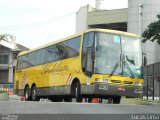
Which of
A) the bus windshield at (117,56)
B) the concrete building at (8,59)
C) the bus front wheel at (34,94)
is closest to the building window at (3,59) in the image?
the concrete building at (8,59)

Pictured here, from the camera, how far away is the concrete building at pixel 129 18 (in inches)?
2726

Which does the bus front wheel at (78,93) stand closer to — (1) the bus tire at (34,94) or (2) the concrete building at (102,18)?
(1) the bus tire at (34,94)

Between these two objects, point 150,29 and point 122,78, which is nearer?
point 122,78

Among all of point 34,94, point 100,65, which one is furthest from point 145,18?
point 100,65

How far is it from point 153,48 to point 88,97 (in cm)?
5033

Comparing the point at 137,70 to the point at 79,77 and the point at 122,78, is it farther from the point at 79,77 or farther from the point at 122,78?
the point at 79,77

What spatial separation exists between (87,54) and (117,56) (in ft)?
4.18

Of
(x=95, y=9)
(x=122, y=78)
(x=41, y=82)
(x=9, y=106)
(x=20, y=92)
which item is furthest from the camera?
(x=95, y=9)

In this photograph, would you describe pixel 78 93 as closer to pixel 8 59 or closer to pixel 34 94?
pixel 34 94

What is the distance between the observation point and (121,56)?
19219 millimetres

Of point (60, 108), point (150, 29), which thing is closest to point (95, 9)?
point (150, 29)

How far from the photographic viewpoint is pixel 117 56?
62.8ft

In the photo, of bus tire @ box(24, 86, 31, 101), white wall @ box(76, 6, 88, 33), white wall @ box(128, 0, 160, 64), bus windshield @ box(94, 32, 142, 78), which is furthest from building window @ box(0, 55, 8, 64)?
bus windshield @ box(94, 32, 142, 78)

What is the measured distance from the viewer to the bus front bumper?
18516 mm
